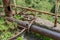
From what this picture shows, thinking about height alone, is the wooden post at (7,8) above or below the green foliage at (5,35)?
above

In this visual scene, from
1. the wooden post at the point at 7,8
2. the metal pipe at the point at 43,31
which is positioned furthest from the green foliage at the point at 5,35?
the wooden post at the point at 7,8

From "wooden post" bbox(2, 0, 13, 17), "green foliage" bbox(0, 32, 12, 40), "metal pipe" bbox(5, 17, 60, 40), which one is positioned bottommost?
"green foliage" bbox(0, 32, 12, 40)

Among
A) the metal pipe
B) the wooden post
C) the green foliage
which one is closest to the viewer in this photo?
the metal pipe

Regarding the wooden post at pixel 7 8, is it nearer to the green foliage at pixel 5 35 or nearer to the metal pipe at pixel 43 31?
the metal pipe at pixel 43 31

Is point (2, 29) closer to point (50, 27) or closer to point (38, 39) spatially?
point (38, 39)

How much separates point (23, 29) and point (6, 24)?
0.74m

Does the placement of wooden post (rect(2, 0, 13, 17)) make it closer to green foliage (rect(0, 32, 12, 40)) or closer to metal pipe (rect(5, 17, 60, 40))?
metal pipe (rect(5, 17, 60, 40))

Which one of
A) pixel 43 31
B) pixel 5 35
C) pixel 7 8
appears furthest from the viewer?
pixel 7 8

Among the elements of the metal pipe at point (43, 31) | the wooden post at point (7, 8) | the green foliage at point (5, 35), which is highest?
the wooden post at point (7, 8)

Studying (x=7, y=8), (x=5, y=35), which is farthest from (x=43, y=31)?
(x=7, y=8)

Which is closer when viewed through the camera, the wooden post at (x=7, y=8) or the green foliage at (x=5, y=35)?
the green foliage at (x=5, y=35)

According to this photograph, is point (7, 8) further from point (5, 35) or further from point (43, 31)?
point (43, 31)

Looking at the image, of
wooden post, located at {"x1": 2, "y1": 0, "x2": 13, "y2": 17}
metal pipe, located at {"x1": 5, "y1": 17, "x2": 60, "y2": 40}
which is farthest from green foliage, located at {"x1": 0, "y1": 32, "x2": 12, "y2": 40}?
wooden post, located at {"x1": 2, "y1": 0, "x2": 13, "y2": 17}

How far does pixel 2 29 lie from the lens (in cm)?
488
